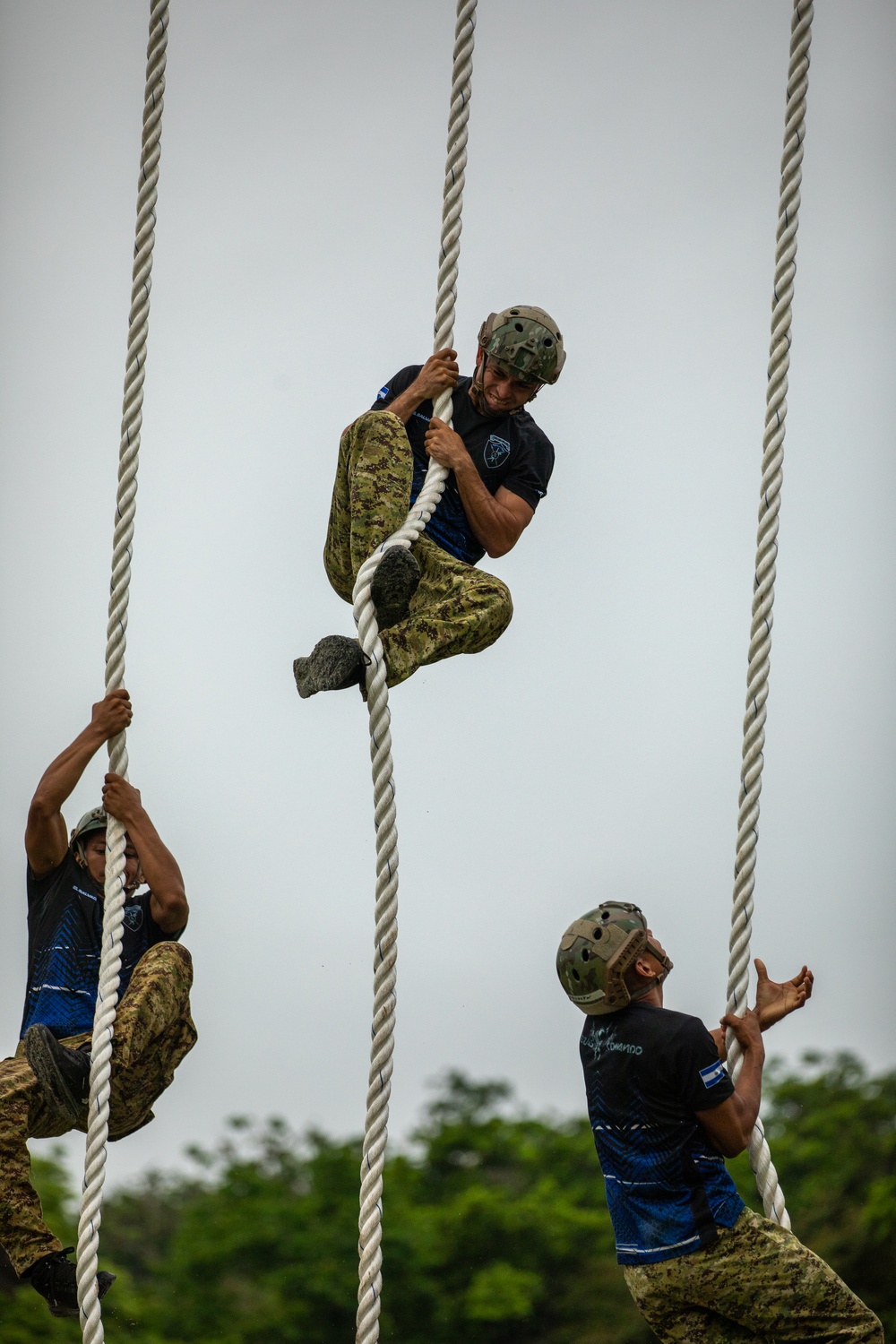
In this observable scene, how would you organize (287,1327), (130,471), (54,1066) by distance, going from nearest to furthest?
(54,1066) → (130,471) → (287,1327)

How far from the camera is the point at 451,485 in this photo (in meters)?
4.71

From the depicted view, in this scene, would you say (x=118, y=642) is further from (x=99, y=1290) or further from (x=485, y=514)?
(x=99, y=1290)

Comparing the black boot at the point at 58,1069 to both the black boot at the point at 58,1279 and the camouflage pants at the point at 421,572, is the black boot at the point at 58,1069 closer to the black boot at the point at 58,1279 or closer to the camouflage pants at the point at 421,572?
the black boot at the point at 58,1279

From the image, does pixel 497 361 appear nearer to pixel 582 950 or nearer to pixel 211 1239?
pixel 582 950

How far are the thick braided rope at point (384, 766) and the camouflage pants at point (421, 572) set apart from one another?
0.08 meters

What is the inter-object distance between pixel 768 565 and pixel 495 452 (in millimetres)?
813

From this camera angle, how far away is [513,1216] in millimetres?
15406

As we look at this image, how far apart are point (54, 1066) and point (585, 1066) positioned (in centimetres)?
132

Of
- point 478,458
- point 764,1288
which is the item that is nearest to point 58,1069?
point 764,1288

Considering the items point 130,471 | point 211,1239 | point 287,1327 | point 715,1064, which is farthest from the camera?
point 211,1239

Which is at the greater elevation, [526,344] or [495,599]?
[526,344]

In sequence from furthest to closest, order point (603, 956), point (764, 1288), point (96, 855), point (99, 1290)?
1. point (96, 855)
2. point (99, 1290)
3. point (603, 956)
4. point (764, 1288)

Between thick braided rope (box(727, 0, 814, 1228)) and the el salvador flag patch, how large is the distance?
0.24 metres

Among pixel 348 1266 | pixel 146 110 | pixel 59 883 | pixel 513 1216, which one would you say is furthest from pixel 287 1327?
pixel 146 110
